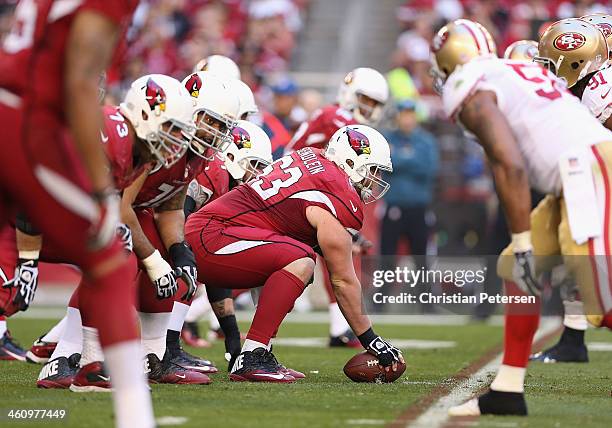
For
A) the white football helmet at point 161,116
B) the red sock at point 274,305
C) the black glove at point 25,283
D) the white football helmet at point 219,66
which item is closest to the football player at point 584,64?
the red sock at point 274,305

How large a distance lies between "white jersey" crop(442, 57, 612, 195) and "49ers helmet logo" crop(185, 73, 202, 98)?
186cm

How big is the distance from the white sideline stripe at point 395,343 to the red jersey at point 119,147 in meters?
3.44

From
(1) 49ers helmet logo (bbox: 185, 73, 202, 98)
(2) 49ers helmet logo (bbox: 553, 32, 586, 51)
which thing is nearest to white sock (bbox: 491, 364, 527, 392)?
(2) 49ers helmet logo (bbox: 553, 32, 586, 51)

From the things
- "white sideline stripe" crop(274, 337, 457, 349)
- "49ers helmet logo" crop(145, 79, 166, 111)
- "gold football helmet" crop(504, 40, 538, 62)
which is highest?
"gold football helmet" crop(504, 40, 538, 62)

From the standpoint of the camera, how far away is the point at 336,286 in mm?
5883

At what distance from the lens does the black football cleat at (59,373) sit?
17.9ft

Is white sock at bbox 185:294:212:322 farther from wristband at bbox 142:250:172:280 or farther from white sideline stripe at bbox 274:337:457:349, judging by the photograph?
wristband at bbox 142:250:172:280

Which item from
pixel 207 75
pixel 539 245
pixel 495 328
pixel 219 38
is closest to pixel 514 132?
pixel 539 245

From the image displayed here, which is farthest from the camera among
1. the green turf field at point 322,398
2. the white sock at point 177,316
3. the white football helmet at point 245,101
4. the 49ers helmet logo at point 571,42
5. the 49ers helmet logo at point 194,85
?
the white football helmet at point 245,101

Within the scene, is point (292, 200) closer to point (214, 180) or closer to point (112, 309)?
point (214, 180)

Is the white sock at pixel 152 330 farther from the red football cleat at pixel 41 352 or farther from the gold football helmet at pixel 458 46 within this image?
the gold football helmet at pixel 458 46

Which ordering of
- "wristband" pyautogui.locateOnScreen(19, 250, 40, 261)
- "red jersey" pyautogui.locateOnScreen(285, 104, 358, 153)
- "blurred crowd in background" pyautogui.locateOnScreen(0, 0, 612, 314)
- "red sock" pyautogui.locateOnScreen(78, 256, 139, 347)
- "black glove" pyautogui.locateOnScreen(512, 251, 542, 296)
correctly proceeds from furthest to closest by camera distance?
"blurred crowd in background" pyautogui.locateOnScreen(0, 0, 612, 314), "red jersey" pyautogui.locateOnScreen(285, 104, 358, 153), "wristband" pyautogui.locateOnScreen(19, 250, 40, 261), "black glove" pyautogui.locateOnScreen(512, 251, 542, 296), "red sock" pyautogui.locateOnScreen(78, 256, 139, 347)

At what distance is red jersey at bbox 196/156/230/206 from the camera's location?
7.09 metres

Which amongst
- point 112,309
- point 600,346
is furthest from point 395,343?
point 112,309
